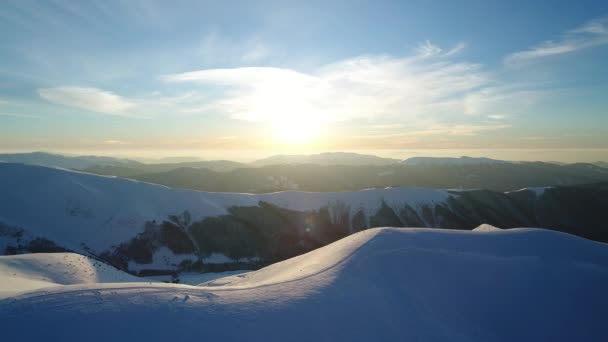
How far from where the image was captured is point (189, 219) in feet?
192

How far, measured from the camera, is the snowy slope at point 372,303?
963cm

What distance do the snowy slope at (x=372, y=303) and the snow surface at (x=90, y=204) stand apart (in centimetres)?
4408

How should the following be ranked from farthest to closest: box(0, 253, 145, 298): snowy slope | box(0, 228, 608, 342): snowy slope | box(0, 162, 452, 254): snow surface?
box(0, 162, 452, 254): snow surface
box(0, 253, 145, 298): snowy slope
box(0, 228, 608, 342): snowy slope

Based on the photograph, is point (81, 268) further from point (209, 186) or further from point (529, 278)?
point (209, 186)

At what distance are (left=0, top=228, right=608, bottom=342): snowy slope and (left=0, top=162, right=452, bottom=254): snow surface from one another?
145 feet

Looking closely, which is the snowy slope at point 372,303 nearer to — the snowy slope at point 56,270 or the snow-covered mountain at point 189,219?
the snowy slope at point 56,270

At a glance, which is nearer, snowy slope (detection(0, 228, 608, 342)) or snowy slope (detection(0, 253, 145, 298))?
snowy slope (detection(0, 228, 608, 342))

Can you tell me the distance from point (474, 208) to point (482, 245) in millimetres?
81220

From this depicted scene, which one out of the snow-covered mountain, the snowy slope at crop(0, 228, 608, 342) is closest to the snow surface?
the snow-covered mountain

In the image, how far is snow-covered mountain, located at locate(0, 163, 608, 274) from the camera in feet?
154

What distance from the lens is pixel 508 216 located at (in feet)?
299

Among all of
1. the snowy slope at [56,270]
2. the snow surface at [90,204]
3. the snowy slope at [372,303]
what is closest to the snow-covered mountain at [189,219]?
the snow surface at [90,204]

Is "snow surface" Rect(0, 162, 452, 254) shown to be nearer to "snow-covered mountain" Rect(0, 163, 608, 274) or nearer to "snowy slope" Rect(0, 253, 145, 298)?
"snow-covered mountain" Rect(0, 163, 608, 274)

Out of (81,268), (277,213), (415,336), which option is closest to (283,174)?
(277,213)
